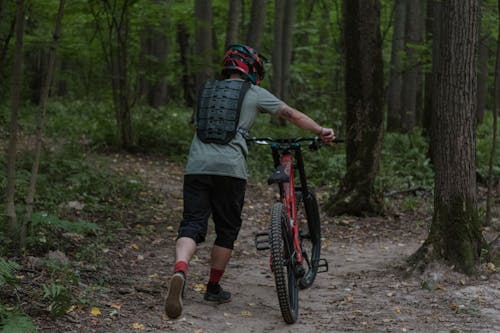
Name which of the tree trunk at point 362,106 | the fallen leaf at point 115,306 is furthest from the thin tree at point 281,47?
the fallen leaf at point 115,306

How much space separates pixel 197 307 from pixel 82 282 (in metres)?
0.97

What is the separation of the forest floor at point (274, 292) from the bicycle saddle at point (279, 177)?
3.39ft

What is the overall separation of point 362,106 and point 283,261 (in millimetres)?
4540

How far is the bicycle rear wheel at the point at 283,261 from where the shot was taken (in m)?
4.37

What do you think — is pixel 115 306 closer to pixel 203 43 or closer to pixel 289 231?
pixel 289 231

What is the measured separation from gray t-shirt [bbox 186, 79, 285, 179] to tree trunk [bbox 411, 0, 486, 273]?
1.85 meters

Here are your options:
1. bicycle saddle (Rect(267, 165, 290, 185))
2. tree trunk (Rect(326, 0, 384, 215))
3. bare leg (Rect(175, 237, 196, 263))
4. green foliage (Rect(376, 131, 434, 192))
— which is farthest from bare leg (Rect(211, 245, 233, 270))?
green foliage (Rect(376, 131, 434, 192))

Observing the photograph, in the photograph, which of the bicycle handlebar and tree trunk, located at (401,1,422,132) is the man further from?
tree trunk, located at (401,1,422,132)

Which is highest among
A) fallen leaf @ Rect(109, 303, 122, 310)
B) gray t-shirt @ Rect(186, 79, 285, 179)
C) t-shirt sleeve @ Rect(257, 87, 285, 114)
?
t-shirt sleeve @ Rect(257, 87, 285, 114)

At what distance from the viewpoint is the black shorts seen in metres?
4.55

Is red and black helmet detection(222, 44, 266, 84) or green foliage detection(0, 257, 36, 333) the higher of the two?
red and black helmet detection(222, 44, 266, 84)

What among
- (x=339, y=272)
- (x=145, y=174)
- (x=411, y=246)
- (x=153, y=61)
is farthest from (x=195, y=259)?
(x=153, y=61)

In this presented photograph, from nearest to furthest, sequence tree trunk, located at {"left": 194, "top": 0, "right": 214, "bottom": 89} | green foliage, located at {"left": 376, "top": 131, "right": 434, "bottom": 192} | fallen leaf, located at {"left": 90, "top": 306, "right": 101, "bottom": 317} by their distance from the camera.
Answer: fallen leaf, located at {"left": 90, "top": 306, "right": 101, "bottom": 317}
green foliage, located at {"left": 376, "top": 131, "right": 434, "bottom": 192}
tree trunk, located at {"left": 194, "top": 0, "right": 214, "bottom": 89}

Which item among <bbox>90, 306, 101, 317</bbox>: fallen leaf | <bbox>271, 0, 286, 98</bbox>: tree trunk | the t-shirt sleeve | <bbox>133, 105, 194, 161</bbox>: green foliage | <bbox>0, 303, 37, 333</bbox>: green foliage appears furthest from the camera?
<bbox>271, 0, 286, 98</bbox>: tree trunk
